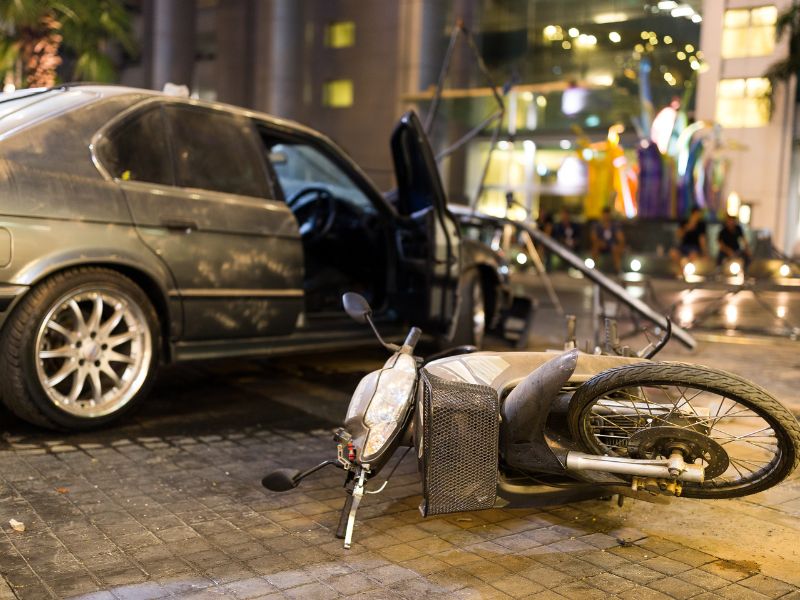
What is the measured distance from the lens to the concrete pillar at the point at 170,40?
33031mm

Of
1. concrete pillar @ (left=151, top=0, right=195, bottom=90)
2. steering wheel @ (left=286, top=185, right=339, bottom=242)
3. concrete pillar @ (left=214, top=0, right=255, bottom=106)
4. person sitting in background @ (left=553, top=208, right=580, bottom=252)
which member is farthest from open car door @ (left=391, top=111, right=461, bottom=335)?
concrete pillar @ (left=214, top=0, right=255, bottom=106)

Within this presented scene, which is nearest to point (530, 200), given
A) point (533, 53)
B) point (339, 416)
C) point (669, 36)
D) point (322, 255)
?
point (533, 53)

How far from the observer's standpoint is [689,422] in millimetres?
3400

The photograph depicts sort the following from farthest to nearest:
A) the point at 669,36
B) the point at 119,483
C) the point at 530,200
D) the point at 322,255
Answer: the point at 530,200 < the point at 669,36 < the point at 322,255 < the point at 119,483

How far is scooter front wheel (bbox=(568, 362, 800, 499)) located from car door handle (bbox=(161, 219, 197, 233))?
106 inches

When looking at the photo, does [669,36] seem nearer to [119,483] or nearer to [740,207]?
[740,207]

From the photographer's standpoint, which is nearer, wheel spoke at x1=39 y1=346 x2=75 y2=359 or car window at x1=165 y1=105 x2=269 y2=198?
wheel spoke at x1=39 y1=346 x2=75 y2=359

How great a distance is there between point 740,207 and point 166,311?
77.4ft

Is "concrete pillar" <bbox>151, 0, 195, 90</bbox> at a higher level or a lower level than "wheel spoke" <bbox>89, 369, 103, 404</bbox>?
higher

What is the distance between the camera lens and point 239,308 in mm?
5441

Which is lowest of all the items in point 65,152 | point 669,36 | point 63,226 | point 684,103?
point 63,226

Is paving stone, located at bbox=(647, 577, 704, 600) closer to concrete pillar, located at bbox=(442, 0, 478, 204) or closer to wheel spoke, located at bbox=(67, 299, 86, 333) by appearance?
wheel spoke, located at bbox=(67, 299, 86, 333)

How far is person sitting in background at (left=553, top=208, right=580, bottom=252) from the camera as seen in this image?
20.7 meters

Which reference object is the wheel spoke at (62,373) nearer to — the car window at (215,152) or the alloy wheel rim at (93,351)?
the alloy wheel rim at (93,351)
